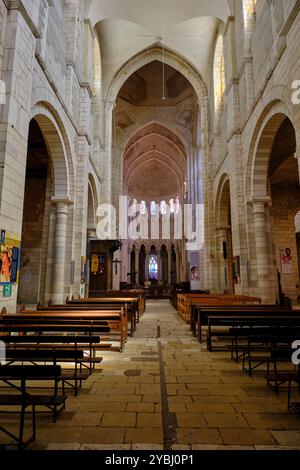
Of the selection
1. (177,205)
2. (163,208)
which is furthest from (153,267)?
(177,205)

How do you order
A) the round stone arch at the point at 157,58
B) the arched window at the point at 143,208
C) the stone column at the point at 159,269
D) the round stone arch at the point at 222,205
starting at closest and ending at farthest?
the round stone arch at the point at 222,205 → the round stone arch at the point at 157,58 → the arched window at the point at 143,208 → the stone column at the point at 159,269

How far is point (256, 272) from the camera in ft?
36.8

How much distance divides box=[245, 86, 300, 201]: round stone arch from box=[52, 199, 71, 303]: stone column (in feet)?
23.5

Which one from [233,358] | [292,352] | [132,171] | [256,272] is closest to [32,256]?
[256,272]

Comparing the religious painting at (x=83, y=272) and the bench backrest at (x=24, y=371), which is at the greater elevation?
the religious painting at (x=83, y=272)

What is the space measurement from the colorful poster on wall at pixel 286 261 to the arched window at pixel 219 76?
8.82 m

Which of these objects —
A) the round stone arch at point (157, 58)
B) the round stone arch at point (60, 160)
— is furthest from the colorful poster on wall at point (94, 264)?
the round stone arch at point (157, 58)

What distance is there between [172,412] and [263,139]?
988cm

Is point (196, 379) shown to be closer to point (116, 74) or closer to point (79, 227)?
point (79, 227)

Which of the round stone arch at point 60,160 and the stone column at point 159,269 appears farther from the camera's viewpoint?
the stone column at point 159,269

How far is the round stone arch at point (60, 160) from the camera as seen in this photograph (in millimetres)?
10461

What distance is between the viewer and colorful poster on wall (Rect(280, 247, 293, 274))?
17906 millimetres

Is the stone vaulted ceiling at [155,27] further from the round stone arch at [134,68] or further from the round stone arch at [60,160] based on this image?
the round stone arch at [60,160]
